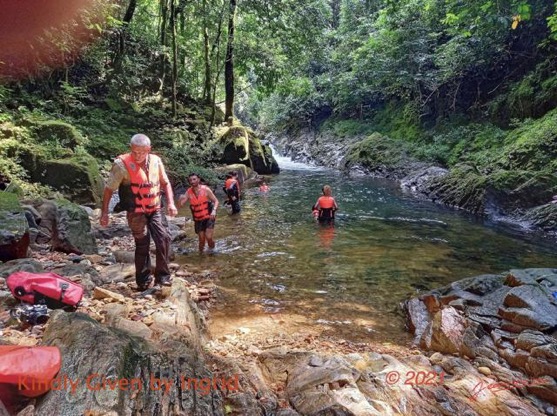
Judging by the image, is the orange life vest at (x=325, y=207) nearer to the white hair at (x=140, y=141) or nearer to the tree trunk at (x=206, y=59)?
the white hair at (x=140, y=141)

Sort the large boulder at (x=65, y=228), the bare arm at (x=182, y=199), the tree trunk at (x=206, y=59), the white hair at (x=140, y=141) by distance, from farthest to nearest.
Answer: the tree trunk at (x=206, y=59), the bare arm at (x=182, y=199), the large boulder at (x=65, y=228), the white hair at (x=140, y=141)

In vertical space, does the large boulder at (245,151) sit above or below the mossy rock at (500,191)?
above

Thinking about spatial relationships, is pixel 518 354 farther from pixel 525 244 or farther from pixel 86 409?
pixel 525 244

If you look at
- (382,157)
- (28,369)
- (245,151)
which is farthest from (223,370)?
(382,157)

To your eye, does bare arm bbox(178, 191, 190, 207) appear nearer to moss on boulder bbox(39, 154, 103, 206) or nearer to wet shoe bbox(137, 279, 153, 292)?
wet shoe bbox(137, 279, 153, 292)

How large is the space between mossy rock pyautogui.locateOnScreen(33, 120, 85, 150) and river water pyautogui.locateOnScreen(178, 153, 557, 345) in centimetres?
509

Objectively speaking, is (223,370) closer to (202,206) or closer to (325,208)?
(202,206)

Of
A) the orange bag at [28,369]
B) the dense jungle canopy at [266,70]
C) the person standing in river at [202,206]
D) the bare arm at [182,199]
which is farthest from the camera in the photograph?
the dense jungle canopy at [266,70]

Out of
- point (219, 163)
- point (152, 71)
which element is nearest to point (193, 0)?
point (152, 71)

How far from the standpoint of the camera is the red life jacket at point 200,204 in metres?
8.85

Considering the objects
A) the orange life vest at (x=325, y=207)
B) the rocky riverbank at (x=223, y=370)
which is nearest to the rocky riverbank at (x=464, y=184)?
the orange life vest at (x=325, y=207)

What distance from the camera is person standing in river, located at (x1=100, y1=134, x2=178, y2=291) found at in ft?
16.7

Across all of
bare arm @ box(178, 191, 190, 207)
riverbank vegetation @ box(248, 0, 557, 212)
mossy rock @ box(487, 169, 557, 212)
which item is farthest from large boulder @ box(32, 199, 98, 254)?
mossy rock @ box(487, 169, 557, 212)

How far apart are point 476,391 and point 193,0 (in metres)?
21.1
